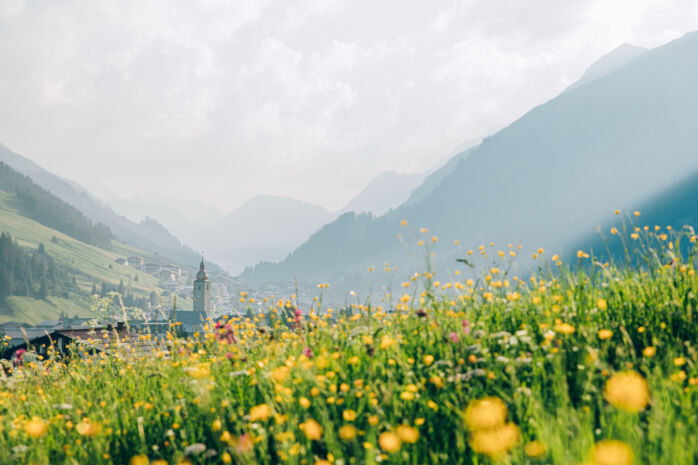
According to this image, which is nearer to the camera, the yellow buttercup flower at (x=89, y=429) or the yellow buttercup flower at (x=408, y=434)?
the yellow buttercup flower at (x=408, y=434)

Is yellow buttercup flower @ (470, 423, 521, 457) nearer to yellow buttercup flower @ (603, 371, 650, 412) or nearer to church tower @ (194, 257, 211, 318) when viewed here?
yellow buttercup flower @ (603, 371, 650, 412)

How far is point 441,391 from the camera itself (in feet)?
13.2

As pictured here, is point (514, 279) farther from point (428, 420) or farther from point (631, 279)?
point (428, 420)

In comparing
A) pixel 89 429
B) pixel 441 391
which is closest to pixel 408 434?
pixel 441 391

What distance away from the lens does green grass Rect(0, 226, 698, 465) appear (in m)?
3.10

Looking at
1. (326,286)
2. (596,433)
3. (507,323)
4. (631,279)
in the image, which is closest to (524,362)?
(596,433)

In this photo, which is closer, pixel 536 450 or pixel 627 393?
pixel 627 393

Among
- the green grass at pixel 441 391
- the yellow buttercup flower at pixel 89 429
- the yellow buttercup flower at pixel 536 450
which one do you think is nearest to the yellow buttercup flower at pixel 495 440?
→ the green grass at pixel 441 391

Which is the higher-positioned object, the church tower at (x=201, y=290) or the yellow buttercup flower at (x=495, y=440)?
the yellow buttercup flower at (x=495, y=440)

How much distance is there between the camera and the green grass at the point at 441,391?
3.10 m

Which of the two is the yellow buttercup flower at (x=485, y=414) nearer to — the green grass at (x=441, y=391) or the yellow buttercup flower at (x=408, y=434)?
the green grass at (x=441, y=391)

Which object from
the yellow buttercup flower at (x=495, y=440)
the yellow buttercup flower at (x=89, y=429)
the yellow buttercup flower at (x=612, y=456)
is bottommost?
the yellow buttercup flower at (x=89, y=429)

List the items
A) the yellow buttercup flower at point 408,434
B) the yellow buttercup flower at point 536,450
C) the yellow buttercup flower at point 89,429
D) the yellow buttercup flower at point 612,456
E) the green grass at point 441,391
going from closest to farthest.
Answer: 1. the yellow buttercup flower at point 612,456
2. the yellow buttercup flower at point 536,450
3. the yellow buttercup flower at point 408,434
4. the green grass at point 441,391
5. the yellow buttercup flower at point 89,429

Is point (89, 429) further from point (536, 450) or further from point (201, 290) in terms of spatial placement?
point (201, 290)
